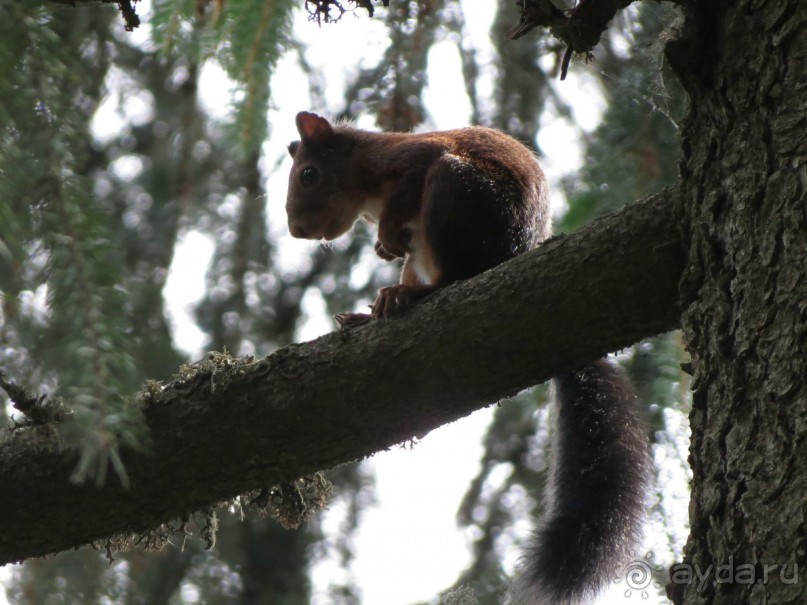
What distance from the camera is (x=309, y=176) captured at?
2678 mm

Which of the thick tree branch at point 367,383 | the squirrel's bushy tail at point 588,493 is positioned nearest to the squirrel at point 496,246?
the squirrel's bushy tail at point 588,493

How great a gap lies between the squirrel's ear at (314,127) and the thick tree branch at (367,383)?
1185 millimetres

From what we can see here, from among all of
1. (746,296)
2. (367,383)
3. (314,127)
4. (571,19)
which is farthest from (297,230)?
(746,296)

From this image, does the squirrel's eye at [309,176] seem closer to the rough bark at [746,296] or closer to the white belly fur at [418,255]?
the white belly fur at [418,255]

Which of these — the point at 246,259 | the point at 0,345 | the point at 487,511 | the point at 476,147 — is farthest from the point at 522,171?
the point at 0,345

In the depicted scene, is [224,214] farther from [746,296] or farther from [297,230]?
[746,296]

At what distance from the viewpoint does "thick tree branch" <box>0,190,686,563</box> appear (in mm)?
1347

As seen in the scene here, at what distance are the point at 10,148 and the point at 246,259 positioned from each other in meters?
2.46

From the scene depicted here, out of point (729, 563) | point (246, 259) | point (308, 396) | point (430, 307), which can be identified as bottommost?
point (729, 563)

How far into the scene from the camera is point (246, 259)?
2961 millimetres

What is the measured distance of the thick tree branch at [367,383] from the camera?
4.42 feet

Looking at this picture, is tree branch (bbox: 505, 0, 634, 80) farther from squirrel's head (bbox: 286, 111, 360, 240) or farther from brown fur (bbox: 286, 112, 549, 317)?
squirrel's head (bbox: 286, 111, 360, 240)

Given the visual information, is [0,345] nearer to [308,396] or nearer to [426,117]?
[308,396]

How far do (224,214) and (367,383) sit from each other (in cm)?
170
